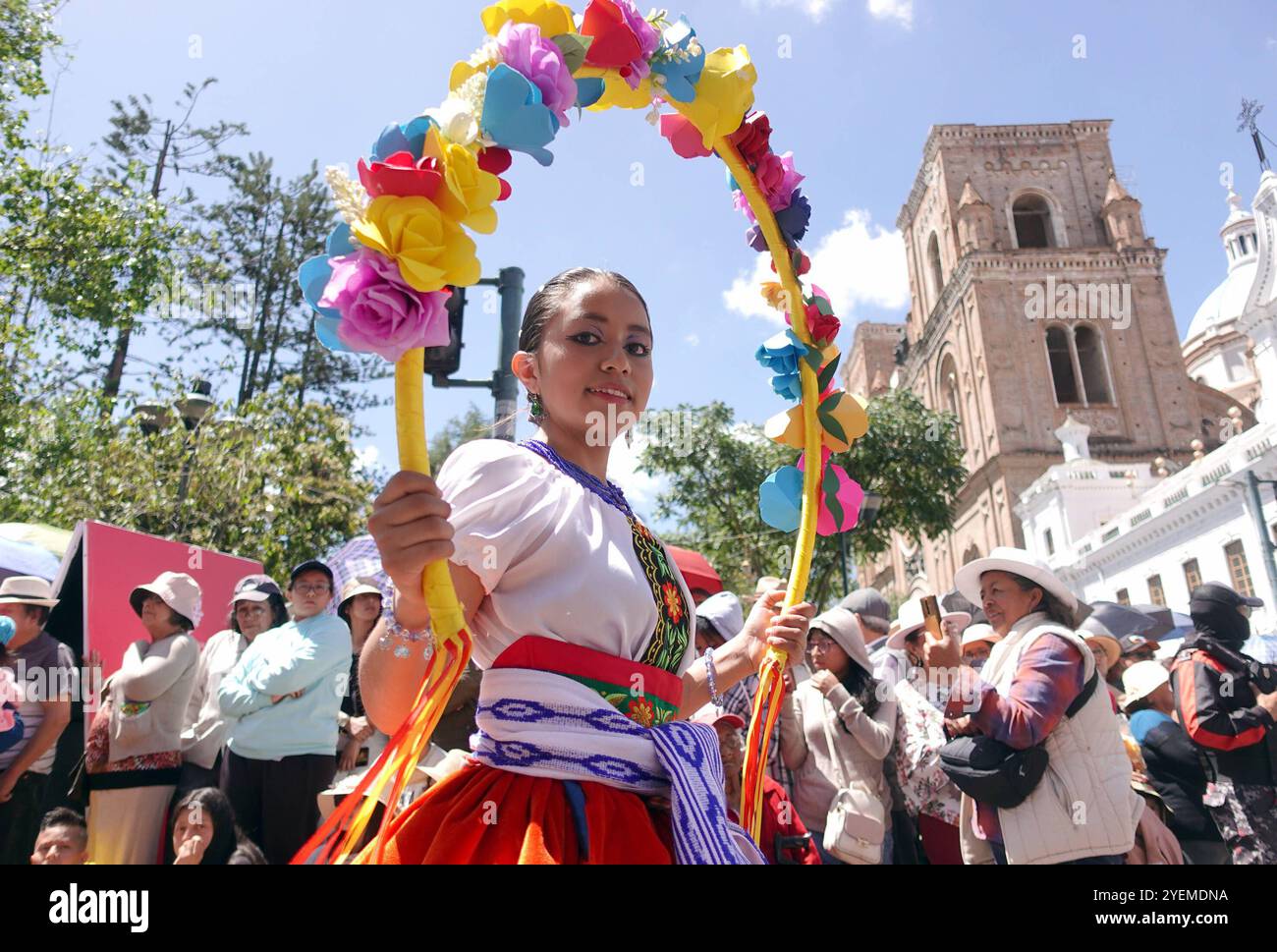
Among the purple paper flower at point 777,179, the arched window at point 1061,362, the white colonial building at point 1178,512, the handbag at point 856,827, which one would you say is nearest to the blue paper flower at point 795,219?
the purple paper flower at point 777,179

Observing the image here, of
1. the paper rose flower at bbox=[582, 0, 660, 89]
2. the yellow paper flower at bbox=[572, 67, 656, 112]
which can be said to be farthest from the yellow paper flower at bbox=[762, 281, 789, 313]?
the paper rose flower at bbox=[582, 0, 660, 89]

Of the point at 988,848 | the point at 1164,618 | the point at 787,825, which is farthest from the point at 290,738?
the point at 1164,618

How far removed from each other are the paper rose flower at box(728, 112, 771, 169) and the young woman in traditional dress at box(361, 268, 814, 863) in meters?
1.05

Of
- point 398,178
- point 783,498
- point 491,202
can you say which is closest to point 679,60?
point 491,202

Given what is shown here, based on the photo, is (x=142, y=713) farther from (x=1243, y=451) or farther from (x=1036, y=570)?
(x=1243, y=451)

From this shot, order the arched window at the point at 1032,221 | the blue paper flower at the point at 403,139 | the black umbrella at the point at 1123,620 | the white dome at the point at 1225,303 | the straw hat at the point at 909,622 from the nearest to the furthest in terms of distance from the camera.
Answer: the blue paper flower at the point at 403,139 < the straw hat at the point at 909,622 < the black umbrella at the point at 1123,620 < the arched window at the point at 1032,221 < the white dome at the point at 1225,303

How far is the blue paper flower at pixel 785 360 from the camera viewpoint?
8.84 feet

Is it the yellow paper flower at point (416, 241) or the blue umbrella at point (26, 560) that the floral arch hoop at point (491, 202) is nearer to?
the yellow paper flower at point (416, 241)

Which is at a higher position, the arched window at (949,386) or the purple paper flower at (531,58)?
the arched window at (949,386)

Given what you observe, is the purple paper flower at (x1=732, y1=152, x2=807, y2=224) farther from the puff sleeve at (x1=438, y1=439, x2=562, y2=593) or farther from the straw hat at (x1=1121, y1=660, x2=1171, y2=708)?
the straw hat at (x1=1121, y1=660, x2=1171, y2=708)

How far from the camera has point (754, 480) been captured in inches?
937

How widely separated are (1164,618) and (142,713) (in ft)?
30.4

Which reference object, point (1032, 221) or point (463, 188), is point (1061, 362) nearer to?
Result: point (1032, 221)
